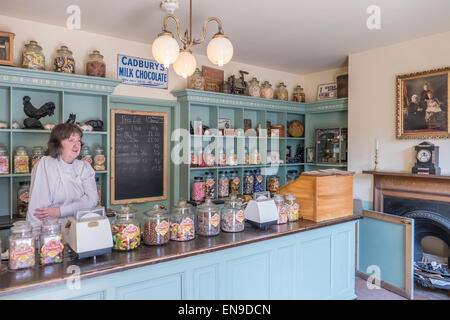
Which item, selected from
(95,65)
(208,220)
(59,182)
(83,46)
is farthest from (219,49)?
(83,46)

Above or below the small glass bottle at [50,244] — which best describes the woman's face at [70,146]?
above

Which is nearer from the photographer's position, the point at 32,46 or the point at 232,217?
the point at 232,217

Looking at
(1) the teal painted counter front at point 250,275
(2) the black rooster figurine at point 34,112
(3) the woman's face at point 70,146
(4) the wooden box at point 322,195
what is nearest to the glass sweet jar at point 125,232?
→ (1) the teal painted counter front at point 250,275

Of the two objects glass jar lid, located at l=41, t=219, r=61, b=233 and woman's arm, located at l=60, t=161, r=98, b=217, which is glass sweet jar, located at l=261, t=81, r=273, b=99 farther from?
glass jar lid, located at l=41, t=219, r=61, b=233

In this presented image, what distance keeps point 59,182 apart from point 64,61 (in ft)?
4.15

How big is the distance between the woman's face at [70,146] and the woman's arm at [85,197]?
16 cm

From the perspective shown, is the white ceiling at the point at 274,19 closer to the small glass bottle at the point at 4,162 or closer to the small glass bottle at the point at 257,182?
the small glass bottle at the point at 4,162

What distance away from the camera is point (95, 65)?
10.3 feet

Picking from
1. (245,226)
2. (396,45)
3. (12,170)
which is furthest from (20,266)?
(396,45)

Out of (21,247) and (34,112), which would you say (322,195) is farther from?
(34,112)

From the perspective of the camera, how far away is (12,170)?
2854 mm

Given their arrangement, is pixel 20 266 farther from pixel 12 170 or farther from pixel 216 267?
pixel 12 170

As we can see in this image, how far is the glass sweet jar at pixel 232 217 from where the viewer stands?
6.77 ft
